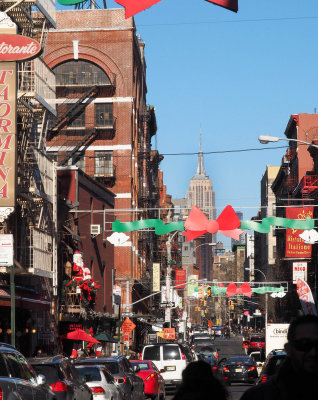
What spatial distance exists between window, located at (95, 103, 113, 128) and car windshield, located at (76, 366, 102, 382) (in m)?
49.0

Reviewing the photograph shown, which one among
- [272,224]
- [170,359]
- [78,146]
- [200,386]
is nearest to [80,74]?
[78,146]

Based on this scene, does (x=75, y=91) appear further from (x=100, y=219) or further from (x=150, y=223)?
(x=150, y=223)

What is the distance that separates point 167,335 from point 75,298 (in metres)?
26.0

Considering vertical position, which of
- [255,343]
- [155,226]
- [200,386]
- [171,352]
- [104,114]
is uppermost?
[104,114]

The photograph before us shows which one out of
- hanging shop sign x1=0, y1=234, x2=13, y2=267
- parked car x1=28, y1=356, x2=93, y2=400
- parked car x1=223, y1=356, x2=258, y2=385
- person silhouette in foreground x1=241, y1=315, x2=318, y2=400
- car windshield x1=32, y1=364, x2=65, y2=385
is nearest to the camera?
person silhouette in foreground x1=241, y1=315, x2=318, y2=400

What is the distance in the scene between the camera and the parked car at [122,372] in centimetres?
2415

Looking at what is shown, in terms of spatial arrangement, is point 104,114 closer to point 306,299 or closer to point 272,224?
point 272,224

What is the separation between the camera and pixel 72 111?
7050 centimetres

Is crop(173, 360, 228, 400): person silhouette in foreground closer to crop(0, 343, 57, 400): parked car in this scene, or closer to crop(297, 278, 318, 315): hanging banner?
crop(0, 343, 57, 400): parked car

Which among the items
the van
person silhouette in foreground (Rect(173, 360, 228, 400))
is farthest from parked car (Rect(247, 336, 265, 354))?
person silhouette in foreground (Rect(173, 360, 228, 400))

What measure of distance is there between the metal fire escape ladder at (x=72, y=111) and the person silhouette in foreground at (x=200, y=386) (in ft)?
209

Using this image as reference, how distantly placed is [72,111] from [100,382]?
50.1 meters

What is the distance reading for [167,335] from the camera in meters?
72.9

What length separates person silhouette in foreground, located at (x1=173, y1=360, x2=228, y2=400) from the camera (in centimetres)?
609
